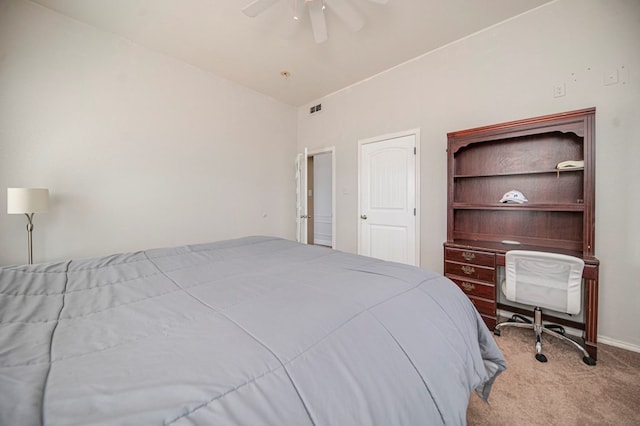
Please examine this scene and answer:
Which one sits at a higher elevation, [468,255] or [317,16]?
[317,16]

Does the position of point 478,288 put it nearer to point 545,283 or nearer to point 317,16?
point 545,283

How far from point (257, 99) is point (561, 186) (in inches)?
→ 154

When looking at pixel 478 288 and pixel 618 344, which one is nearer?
pixel 618 344

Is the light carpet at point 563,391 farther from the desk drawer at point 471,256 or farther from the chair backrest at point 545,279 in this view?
the desk drawer at point 471,256

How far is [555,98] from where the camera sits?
89.6 inches

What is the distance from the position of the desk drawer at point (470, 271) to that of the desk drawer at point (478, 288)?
4cm

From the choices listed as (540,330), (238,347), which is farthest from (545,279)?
(238,347)

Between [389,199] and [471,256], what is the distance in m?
1.30

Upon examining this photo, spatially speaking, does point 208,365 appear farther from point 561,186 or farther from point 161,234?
point 561,186

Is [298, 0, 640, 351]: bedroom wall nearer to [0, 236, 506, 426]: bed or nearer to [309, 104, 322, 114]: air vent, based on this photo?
[309, 104, 322, 114]: air vent

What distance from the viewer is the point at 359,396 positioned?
638mm

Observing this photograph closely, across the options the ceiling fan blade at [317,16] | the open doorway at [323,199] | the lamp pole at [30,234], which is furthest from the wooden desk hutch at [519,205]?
the open doorway at [323,199]

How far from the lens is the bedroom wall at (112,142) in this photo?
220 centimetres

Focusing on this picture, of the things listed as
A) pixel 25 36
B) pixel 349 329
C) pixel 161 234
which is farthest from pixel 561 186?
pixel 25 36
